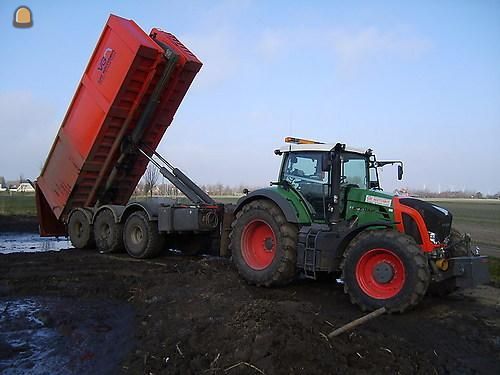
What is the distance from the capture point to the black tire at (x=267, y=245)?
6.92 metres

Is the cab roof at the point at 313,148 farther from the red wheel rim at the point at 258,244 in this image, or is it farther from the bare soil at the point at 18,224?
the bare soil at the point at 18,224

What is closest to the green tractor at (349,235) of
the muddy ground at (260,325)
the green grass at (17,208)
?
the muddy ground at (260,325)

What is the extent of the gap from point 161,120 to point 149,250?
2742 millimetres

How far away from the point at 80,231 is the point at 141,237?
1990 millimetres

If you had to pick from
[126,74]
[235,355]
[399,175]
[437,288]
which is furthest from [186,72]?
[235,355]

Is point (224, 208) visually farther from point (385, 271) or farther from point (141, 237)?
point (385, 271)

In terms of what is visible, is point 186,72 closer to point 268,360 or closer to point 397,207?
point 397,207

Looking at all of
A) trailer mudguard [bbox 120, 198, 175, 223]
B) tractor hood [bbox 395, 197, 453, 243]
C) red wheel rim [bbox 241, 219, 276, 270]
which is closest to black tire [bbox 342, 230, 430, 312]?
tractor hood [bbox 395, 197, 453, 243]

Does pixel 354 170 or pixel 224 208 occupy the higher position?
pixel 354 170

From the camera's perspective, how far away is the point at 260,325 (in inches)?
169

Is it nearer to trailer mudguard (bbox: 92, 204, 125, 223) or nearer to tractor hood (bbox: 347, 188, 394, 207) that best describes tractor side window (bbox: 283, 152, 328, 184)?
tractor hood (bbox: 347, 188, 394, 207)

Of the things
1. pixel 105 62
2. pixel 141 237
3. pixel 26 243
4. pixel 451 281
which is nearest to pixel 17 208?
pixel 26 243

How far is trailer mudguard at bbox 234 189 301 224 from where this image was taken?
274 inches

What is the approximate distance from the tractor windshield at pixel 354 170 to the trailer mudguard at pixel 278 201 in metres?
0.86
